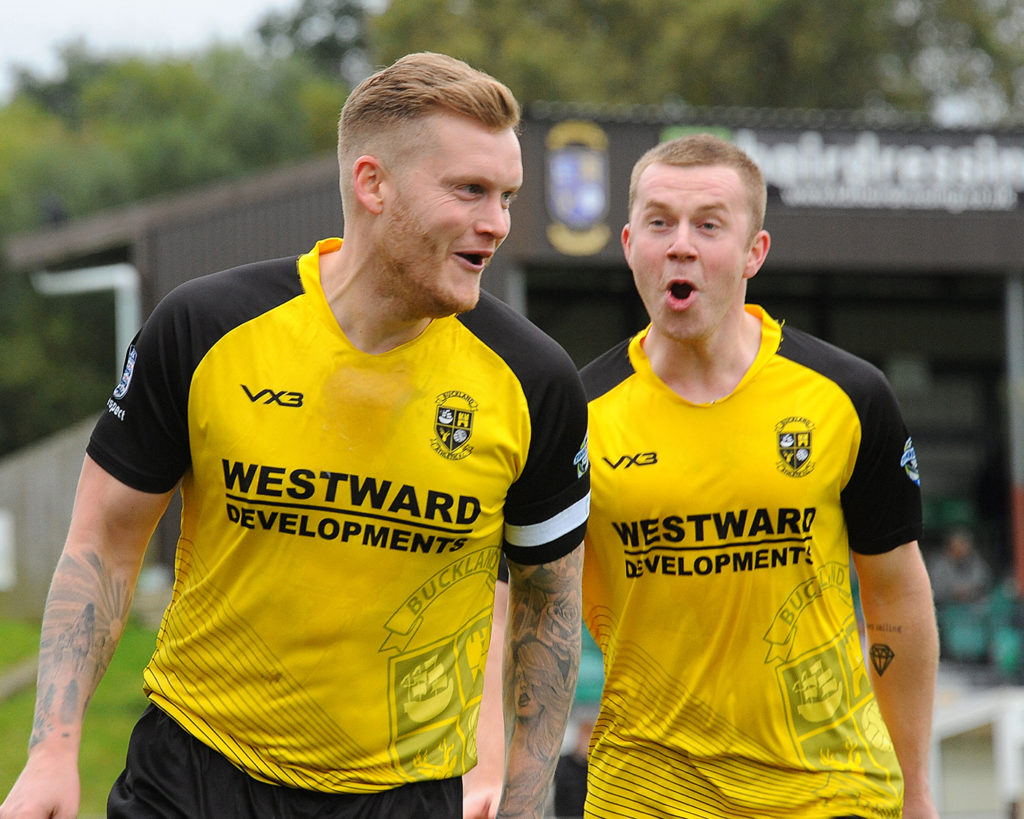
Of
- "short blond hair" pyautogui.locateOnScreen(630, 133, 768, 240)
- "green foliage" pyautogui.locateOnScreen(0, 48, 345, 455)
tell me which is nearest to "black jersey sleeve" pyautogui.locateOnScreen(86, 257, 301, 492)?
"short blond hair" pyautogui.locateOnScreen(630, 133, 768, 240)

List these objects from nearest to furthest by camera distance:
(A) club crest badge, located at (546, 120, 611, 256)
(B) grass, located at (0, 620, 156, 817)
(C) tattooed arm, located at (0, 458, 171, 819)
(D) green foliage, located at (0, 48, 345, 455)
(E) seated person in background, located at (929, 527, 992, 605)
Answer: (C) tattooed arm, located at (0, 458, 171, 819), (B) grass, located at (0, 620, 156, 817), (A) club crest badge, located at (546, 120, 611, 256), (E) seated person in background, located at (929, 527, 992, 605), (D) green foliage, located at (0, 48, 345, 455)

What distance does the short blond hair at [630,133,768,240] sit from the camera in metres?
4.23

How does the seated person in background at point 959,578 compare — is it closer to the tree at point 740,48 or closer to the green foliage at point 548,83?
the green foliage at point 548,83

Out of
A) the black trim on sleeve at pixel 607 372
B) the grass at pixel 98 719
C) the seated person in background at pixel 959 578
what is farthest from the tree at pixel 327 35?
the black trim on sleeve at pixel 607 372

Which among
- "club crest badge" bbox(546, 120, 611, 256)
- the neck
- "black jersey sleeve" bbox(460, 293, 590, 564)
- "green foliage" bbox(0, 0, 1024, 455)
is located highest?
"green foliage" bbox(0, 0, 1024, 455)

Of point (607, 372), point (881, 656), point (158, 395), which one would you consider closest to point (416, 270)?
point (158, 395)

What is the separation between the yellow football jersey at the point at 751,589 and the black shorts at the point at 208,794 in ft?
3.07

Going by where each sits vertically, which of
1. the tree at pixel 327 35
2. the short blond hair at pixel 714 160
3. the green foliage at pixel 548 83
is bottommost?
the short blond hair at pixel 714 160

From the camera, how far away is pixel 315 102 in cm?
4566

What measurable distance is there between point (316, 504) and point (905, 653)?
6.37 ft

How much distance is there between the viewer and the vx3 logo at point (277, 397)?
3.28 meters

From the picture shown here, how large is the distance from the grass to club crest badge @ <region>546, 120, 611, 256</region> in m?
7.19

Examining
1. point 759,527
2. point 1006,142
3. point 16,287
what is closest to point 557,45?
point 16,287

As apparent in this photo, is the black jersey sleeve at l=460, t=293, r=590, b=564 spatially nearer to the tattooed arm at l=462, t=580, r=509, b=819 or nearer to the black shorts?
the tattooed arm at l=462, t=580, r=509, b=819
